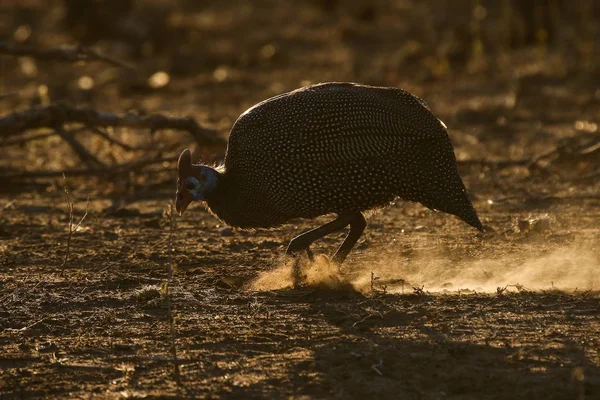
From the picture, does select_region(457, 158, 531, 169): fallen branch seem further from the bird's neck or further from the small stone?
the bird's neck

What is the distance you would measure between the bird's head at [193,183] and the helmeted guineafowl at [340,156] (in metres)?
0.01

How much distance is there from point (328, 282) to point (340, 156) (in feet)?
2.03

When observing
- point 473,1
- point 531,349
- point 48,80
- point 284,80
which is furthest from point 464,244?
point 473,1

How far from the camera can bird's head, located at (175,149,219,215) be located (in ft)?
19.0

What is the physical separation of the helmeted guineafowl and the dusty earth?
1.30 ft

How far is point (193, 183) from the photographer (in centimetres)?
581

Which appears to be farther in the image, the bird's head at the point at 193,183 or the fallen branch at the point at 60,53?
the fallen branch at the point at 60,53

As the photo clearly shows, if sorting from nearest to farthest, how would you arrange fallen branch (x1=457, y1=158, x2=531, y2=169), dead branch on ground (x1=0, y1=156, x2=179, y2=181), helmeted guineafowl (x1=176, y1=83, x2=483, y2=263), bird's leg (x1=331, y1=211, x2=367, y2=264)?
helmeted guineafowl (x1=176, y1=83, x2=483, y2=263) → bird's leg (x1=331, y1=211, x2=367, y2=264) → dead branch on ground (x1=0, y1=156, x2=179, y2=181) → fallen branch (x1=457, y1=158, x2=531, y2=169)

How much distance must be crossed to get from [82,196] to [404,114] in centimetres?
345

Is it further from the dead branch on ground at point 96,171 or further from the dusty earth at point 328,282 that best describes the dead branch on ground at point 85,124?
the dusty earth at point 328,282

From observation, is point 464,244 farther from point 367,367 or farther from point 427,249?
point 367,367

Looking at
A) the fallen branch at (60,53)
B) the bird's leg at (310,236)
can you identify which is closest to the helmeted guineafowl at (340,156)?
the bird's leg at (310,236)

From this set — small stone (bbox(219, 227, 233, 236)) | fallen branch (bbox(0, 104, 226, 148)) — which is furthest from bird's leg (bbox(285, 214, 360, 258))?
fallen branch (bbox(0, 104, 226, 148))

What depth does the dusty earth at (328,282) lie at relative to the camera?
432 cm
